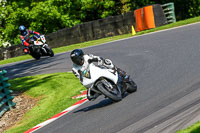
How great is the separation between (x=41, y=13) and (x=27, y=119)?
28709mm

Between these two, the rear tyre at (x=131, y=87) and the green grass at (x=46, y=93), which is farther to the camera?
the green grass at (x=46, y=93)

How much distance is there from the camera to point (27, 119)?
1026 centimetres

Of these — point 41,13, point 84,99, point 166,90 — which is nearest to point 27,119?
point 84,99

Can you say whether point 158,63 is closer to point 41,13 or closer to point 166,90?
point 166,90

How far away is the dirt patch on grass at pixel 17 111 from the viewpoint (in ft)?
34.1

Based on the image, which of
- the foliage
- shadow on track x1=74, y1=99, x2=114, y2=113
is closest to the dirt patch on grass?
shadow on track x1=74, y1=99, x2=114, y2=113

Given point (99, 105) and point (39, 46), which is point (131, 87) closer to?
point (99, 105)

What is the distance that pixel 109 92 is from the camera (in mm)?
8094

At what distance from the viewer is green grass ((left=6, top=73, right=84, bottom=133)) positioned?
991 cm

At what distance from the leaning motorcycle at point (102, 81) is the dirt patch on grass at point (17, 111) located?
3097 millimetres

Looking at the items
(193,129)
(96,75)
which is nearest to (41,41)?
(96,75)

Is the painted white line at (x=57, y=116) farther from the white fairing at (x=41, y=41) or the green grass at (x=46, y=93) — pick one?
the white fairing at (x=41, y=41)

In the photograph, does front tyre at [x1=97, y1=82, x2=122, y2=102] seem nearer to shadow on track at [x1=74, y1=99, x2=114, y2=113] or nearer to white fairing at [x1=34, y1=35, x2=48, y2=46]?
shadow on track at [x1=74, y1=99, x2=114, y2=113]

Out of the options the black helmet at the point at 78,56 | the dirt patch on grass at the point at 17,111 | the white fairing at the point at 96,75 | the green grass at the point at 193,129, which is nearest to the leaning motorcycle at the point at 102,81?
the white fairing at the point at 96,75
